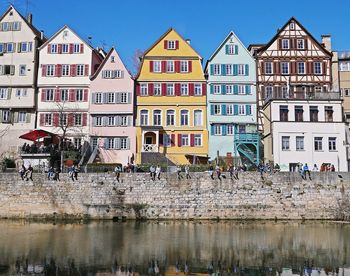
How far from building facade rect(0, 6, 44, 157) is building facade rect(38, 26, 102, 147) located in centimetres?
119

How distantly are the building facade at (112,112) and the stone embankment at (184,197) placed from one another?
11506 mm

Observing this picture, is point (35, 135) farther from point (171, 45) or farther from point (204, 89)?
point (204, 89)

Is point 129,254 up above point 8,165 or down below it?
below

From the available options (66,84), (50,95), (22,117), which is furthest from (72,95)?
(22,117)

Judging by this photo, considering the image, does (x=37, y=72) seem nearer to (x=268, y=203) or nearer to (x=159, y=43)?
(x=159, y=43)

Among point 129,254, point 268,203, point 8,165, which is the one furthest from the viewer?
point 8,165

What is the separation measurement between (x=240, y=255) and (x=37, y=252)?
1071cm

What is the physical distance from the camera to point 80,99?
49781 mm

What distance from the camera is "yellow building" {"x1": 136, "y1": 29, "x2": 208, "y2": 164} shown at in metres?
48.3

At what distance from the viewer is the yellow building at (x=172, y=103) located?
48.3 m

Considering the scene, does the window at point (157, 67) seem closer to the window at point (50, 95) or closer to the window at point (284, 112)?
the window at point (50, 95)

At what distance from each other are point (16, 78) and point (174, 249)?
118 ft

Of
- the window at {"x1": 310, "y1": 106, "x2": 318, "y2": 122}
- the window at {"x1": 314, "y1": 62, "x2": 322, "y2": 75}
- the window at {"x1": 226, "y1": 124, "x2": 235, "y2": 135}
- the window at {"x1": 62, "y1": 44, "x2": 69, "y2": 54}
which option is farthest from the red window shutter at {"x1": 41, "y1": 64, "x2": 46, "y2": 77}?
the window at {"x1": 314, "y1": 62, "x2": 322, "y2": 75}

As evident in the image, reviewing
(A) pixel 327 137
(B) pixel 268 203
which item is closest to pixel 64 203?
(B) pixel 268 203
